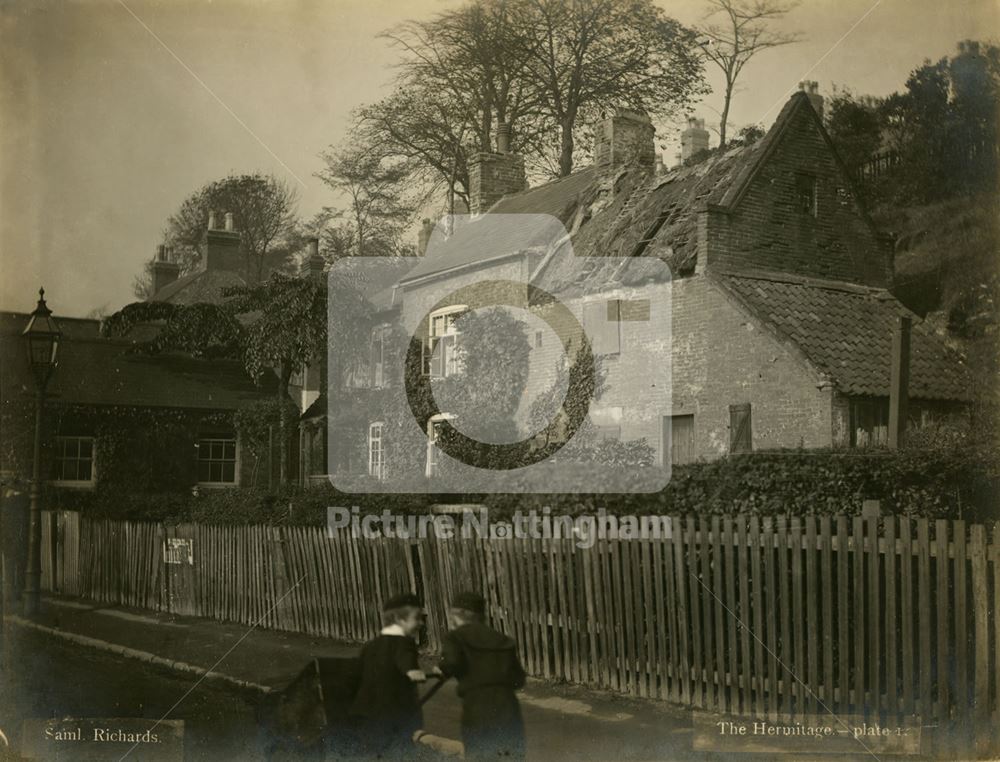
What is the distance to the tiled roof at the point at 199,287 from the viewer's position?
29172 millimetres

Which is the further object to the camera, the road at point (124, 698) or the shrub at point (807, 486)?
the shrub at point (807, 486)

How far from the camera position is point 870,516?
6.95 metres

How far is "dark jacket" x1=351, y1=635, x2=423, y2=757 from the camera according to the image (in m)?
5.60

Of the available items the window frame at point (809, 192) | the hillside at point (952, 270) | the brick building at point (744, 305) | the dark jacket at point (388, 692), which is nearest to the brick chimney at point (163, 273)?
the brick building at point (744, 305)

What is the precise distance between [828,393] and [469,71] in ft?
37.3

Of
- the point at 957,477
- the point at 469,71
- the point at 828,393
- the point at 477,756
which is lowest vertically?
the point at 477,756

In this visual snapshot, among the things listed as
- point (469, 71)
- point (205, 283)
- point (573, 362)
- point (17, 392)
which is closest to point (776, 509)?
point (573, 362)

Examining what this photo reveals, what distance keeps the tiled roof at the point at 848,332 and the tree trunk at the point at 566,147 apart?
36.1 ft

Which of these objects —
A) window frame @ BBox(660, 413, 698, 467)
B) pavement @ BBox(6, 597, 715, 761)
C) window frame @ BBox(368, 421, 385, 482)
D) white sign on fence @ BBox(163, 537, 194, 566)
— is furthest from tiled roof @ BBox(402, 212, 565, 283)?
pavement @ BBox(6, 597, 715, 761)

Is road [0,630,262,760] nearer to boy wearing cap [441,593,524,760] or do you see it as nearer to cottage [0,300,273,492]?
boy wearing cap [441,593,524,760]

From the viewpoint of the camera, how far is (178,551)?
13.5 m

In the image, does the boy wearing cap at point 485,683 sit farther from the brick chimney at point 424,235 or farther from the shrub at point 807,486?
the brick chimney at point 424,235

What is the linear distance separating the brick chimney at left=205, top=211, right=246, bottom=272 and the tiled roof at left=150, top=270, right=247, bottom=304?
0.34m

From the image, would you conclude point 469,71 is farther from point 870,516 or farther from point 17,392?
point 870,516
